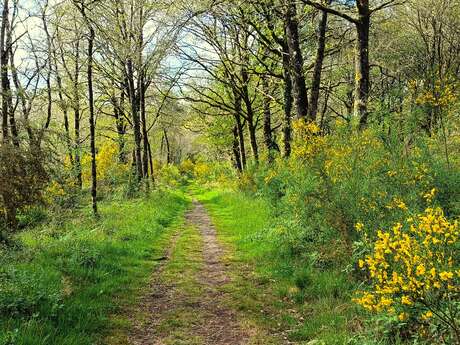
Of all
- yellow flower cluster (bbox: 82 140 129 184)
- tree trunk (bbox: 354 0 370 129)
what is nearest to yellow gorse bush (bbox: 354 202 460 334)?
tree trunk (bbox: 354 0 370 129)

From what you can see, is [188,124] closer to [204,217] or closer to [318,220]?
[204,217]

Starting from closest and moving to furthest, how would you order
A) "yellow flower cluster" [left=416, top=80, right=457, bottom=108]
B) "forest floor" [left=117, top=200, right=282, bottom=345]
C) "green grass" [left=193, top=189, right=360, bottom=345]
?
"green grass" [left=193, top=189, right=360, bottom=345]
"forest floor" [left=117, top=200, right=282, bottom=345]
"yellow flower cluster" [left=416, top=80, right=457, bottom=108]

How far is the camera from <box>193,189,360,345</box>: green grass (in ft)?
16.9

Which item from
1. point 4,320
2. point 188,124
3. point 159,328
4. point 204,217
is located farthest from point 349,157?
point 188,124

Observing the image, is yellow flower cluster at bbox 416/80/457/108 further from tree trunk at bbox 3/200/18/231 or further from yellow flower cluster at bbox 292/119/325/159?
tree trunk at bbox 3/200/18/231

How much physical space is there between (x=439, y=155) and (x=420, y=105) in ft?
2.96

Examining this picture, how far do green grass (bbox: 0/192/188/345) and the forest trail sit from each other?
369 millimetres

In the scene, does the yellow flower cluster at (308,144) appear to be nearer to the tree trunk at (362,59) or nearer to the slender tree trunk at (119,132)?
the tree trunk at (362,59)

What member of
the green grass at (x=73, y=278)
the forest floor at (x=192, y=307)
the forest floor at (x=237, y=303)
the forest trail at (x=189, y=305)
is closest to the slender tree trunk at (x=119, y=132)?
the green grass at (x=73, y=278)

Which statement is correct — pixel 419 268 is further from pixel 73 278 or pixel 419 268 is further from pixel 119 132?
pixel 119 132

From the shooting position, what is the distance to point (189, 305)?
645 centimetres

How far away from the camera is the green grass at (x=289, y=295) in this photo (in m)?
5.14

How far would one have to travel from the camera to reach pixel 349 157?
6.80 m

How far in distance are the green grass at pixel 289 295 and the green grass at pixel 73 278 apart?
1.92 m
